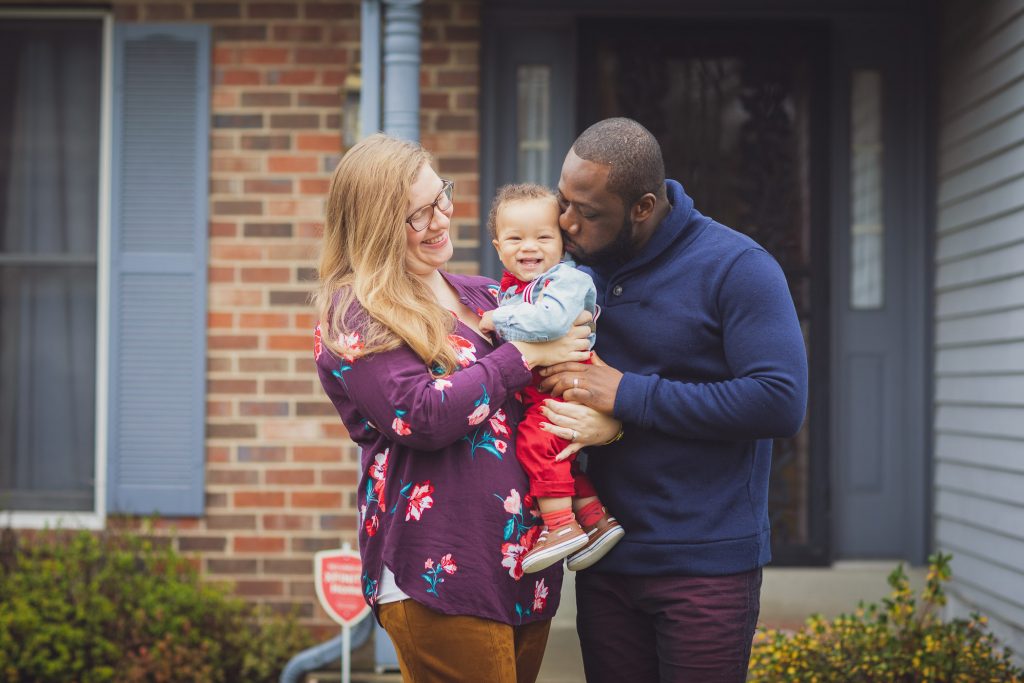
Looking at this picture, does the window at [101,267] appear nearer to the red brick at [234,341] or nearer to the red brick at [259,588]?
the red brick at [234,341]

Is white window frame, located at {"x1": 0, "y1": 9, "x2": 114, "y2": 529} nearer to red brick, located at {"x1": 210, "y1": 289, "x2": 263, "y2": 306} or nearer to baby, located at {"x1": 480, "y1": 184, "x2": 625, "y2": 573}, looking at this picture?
red brick, located at {"x1": 210, "y1": 289, "x2": 263, "y2": 306}

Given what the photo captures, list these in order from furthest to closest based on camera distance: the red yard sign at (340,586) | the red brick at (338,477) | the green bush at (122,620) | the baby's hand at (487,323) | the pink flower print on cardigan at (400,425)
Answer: the red brick at (338,477)
the green bush at (122,620)
the red yard sign at (340,586)
the baby's hand at (487,323)
the pink flower print on cardigan at (400,425)

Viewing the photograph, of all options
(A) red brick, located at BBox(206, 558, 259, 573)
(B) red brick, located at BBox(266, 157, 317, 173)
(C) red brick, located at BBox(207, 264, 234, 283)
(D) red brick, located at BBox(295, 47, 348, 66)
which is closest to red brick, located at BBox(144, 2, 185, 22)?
(D) red brick, located at BBox(295, 47, 348, 66)

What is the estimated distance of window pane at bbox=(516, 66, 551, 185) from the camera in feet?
16.1

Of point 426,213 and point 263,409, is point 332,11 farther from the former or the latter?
point 426,213

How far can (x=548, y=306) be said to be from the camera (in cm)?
222

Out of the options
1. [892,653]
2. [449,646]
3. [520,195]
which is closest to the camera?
[449,646]

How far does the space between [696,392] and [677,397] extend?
4 cm

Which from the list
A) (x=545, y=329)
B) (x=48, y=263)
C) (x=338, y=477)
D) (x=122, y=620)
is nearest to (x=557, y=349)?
(x=545, y=329)

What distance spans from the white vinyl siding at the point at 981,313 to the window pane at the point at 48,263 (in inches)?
146

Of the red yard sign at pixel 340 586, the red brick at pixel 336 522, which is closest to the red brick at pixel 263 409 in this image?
the red brick at pixel 336 522

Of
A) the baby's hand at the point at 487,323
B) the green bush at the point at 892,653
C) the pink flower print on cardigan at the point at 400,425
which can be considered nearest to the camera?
the pink flower print on cardigan at the point at 400,425

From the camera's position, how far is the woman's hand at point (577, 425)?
7.31 ft

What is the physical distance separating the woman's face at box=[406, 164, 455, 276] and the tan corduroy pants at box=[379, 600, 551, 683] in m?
0.70
